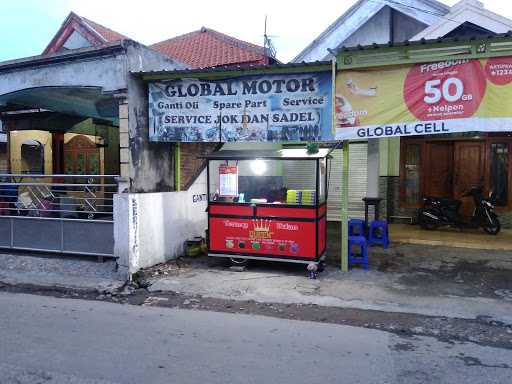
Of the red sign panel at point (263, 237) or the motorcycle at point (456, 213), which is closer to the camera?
the red sign panel at point (263, 237)

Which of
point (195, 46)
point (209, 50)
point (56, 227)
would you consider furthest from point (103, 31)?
point (56, 227)

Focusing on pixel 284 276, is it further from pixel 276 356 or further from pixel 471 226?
pixel 471 226

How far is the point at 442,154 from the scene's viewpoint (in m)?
12.2

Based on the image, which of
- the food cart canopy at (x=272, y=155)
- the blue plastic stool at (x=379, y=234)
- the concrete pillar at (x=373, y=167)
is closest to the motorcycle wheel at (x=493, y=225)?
the concrete pillar at (x=373, y=167)

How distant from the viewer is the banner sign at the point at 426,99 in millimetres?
6141

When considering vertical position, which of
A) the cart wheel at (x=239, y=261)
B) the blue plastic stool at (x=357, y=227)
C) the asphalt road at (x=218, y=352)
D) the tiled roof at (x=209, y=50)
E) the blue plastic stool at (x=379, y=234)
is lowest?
the asphalt road at (x=218, y=352)

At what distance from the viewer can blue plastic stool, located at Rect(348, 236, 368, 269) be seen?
765 centimetres

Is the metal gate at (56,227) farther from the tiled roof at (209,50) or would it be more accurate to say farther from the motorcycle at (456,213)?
the tiled roof at (209,50)

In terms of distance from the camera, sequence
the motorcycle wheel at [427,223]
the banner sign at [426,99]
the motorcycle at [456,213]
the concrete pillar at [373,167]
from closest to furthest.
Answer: the banner sign at [426,99]
the motorcycle at [456,213]
the concrete pillar at [373,167]
the motorcycle wheel at [427,223]

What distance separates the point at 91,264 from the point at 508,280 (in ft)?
23.9

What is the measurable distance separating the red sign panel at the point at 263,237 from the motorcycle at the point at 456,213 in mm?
5489

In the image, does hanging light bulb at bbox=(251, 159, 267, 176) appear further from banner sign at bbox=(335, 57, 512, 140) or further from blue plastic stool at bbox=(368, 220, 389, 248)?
blue plastic stool at bbox=(368, 220, 389, 248)

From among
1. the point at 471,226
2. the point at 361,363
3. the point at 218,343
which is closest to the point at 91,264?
the point at 218,343

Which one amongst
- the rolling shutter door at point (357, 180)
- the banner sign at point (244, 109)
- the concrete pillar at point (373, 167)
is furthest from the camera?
the rolling shutter door at point (357, 180)
